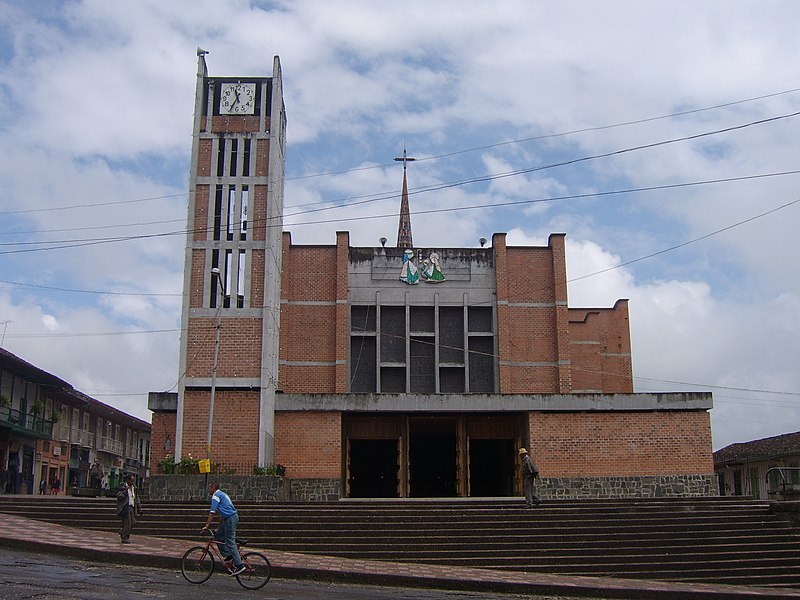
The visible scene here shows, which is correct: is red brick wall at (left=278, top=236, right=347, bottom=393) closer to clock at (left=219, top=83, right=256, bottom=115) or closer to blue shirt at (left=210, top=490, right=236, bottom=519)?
clock at (left=219, top=83, right=256, bottom=115)

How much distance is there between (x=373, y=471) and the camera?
30188 mm

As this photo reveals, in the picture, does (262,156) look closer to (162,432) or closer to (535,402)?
(162,432)

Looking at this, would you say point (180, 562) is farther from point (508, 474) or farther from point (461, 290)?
point (461, 290)

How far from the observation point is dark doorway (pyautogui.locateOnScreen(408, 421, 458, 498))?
30547mm

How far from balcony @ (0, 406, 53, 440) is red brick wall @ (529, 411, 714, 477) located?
856 inches

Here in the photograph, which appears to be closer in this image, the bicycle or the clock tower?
the bicycle

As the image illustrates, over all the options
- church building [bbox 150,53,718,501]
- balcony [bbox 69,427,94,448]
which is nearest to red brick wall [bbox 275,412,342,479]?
church building [bbox 150,53,718,501]

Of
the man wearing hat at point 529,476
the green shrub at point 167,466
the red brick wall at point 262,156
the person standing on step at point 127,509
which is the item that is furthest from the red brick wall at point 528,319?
the person standing on step at point 127,509

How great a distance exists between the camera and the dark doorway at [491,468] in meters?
27.8

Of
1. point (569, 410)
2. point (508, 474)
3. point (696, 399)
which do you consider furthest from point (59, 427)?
point (696, 399)

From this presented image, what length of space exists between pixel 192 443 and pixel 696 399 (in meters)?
14.0

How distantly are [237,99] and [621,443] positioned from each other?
15.0 m

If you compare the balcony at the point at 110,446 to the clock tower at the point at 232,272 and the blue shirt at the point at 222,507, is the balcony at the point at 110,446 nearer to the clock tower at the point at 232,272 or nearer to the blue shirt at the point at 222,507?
the clock tower at the point at 232,272

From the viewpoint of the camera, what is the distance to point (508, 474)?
27.8m
